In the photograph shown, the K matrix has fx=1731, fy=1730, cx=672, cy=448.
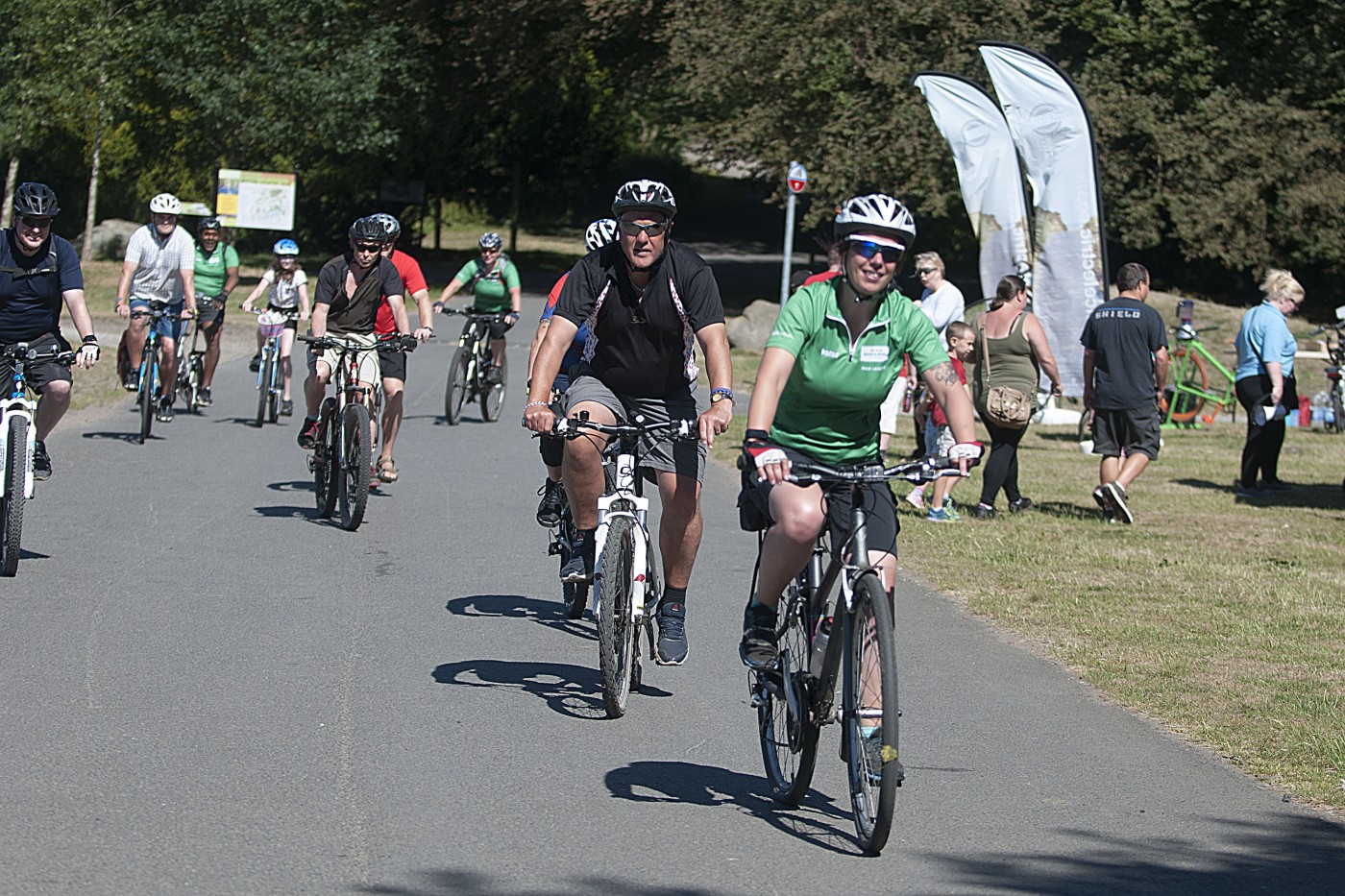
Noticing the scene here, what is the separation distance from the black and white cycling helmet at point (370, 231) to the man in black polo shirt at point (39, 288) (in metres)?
2.29

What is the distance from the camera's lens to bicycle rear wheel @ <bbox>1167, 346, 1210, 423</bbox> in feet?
73.6

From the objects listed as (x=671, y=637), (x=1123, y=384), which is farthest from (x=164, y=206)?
(x=671, y=637)

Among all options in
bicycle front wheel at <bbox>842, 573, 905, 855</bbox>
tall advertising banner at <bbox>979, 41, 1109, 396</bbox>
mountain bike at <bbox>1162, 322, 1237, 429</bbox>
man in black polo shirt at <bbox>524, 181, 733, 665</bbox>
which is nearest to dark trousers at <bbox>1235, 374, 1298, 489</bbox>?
tall advertising banner at <bbox>979, 41, 1109, 396</bbox>

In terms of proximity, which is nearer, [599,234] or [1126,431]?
[599,234]

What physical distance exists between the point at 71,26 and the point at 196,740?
42.8m

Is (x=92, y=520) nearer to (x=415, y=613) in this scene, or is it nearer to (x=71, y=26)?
(x=415, y=613)

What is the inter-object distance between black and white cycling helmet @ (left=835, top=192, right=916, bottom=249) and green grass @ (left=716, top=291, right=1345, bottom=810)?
2.43 m

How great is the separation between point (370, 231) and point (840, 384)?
22.3 ft

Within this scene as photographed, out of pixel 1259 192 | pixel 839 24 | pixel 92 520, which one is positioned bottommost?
pixel 92 520

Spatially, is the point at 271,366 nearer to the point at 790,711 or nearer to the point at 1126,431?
the point at 1126,431

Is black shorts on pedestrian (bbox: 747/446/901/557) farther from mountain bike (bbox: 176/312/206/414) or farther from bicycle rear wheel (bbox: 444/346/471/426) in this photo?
mountain bike (bbox: 176/312/206/414)

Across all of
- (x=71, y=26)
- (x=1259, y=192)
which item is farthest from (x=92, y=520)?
(x=71, y=26)

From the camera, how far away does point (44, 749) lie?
19.5 ft

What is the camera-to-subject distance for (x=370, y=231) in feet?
38.3
